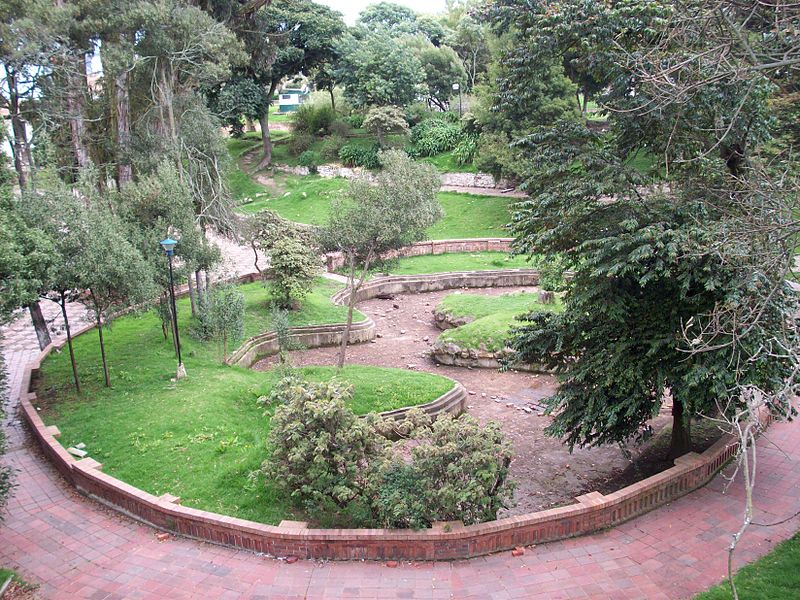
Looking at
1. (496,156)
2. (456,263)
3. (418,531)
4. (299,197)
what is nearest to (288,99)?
(299,197)

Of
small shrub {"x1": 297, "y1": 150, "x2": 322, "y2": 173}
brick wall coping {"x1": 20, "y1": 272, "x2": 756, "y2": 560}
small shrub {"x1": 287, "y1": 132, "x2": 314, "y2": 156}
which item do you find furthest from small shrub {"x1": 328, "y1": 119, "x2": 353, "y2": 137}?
brick wall coping {"x1": 20, "y1": 272, "x2": 756, "y2": 560}

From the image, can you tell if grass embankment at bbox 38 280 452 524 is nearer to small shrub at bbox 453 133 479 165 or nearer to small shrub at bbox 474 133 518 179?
small shrub at bbox 474 133 518 179

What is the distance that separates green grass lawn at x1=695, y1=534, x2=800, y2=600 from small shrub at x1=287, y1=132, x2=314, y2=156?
42624 mm

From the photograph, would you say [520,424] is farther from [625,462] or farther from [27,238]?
[27,238]

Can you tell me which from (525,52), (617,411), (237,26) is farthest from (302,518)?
(237,26)

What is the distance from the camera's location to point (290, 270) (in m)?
21.0

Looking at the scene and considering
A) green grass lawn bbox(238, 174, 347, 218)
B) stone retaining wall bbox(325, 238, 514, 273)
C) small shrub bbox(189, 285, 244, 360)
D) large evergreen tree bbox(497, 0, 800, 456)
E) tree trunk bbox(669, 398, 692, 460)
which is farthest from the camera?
green grass lawn bbox(238, 174, 347, 218)

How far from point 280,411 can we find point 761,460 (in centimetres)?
791

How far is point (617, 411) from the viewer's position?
1019 centimetres

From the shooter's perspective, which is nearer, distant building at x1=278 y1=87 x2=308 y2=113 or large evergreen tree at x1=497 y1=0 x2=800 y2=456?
large evergreen tree at x1=497 y1=0 x2=800 y2=456

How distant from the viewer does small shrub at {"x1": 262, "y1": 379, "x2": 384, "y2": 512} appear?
8.86 meters

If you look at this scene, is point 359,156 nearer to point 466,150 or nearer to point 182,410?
point 466,150

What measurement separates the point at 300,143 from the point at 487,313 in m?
28.8

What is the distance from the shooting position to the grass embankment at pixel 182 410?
10.3 m
